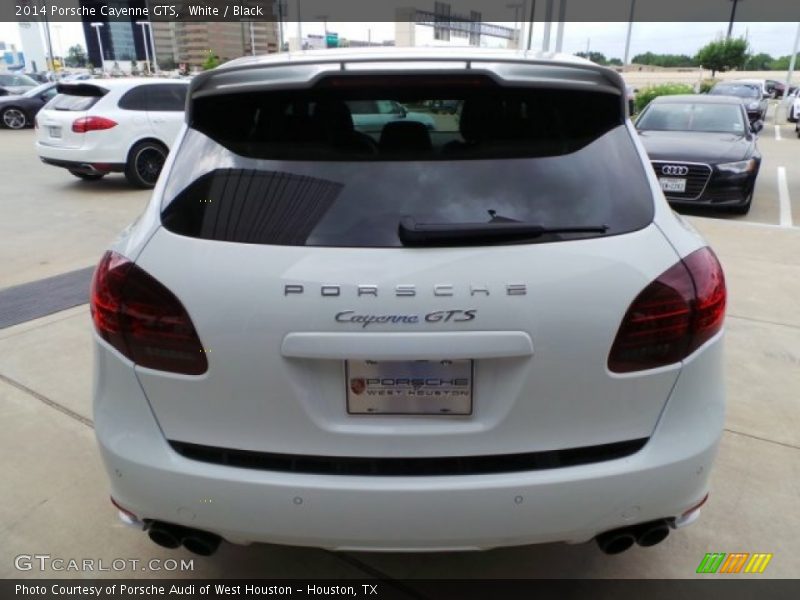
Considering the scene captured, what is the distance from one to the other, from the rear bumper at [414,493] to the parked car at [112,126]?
925 centimetres

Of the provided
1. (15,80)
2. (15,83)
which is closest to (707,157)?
(15,83)

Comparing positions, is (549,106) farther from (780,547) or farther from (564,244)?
(780,547)

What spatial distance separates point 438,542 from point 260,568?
Result: 98cm

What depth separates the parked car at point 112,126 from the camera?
10164 mm

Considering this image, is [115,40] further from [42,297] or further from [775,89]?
[42,297]

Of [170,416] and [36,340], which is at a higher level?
[170,416]

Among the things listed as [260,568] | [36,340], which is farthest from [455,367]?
[36,340]

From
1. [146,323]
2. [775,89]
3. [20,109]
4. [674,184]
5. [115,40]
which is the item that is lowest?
[115,40]

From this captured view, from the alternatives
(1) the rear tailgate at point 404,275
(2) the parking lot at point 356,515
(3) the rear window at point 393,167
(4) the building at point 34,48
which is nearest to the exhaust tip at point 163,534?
(1) the rear tailgate at point 404,275

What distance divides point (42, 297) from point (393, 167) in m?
4.63

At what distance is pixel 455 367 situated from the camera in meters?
1.65

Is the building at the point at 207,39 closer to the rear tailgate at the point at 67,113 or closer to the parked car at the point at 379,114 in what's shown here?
the rear tailgate at the point at 67,113

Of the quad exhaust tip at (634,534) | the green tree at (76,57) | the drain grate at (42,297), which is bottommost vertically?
the green tree at (76,57)

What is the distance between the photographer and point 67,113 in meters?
10.3
